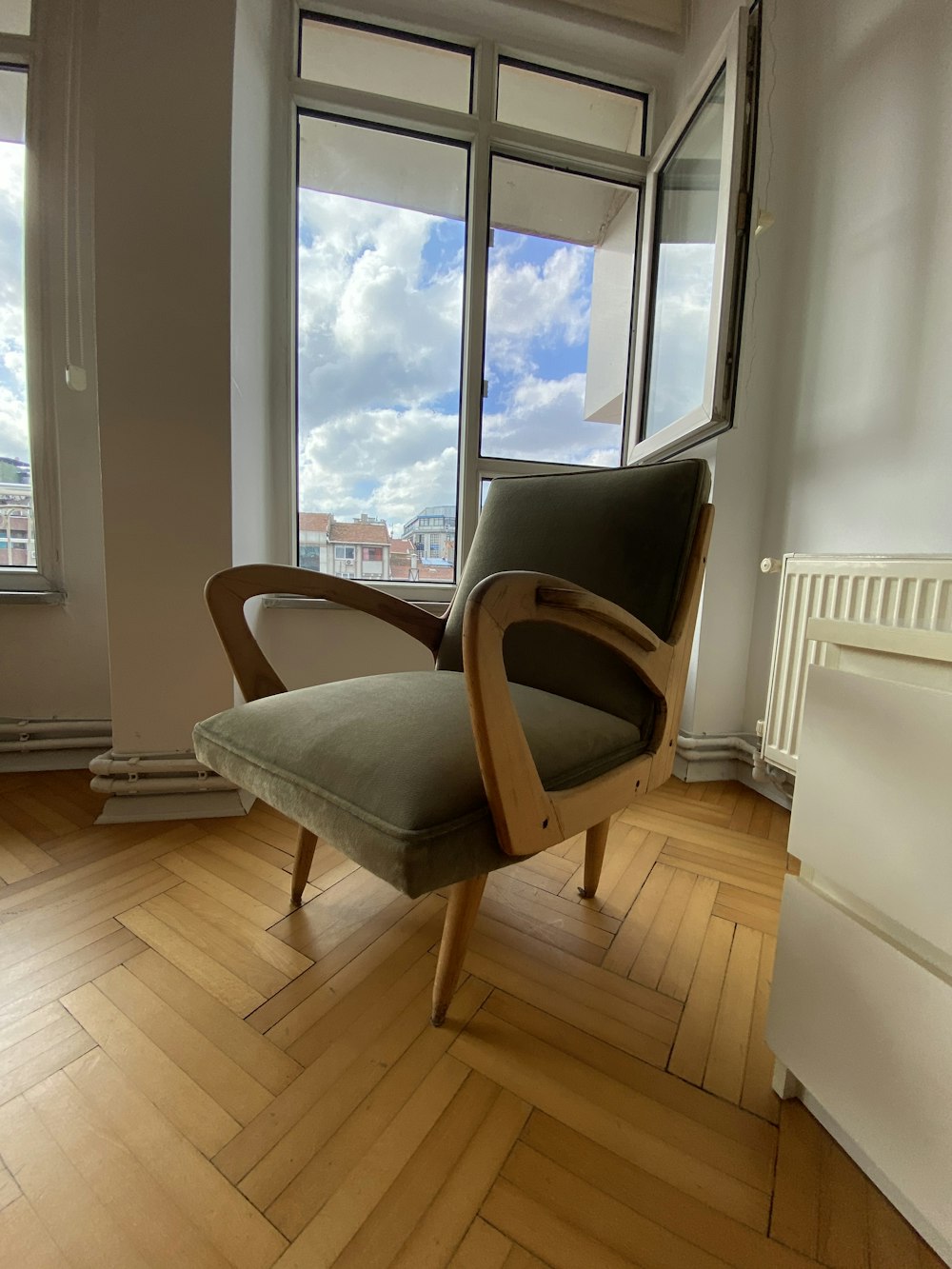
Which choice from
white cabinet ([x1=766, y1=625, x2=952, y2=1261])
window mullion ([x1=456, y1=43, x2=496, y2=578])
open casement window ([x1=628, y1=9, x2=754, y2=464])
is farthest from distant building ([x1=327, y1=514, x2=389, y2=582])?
white cabinet ([x1=766, y1=625, x2=952, y2=1261])

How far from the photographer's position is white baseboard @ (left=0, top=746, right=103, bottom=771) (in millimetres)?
1530

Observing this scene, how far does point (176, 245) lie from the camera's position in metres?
1.19

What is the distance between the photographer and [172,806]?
1308mm

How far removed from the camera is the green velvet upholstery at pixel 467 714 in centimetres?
51

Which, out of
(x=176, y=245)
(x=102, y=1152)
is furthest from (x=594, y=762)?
(x=176, y=245)

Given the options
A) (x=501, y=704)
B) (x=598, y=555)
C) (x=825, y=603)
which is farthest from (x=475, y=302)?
(x=501, y=704)

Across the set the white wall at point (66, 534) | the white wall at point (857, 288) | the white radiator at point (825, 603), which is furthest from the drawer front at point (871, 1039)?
the white wall at point (66, 534)

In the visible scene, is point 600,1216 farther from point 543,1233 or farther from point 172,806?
point 172,806

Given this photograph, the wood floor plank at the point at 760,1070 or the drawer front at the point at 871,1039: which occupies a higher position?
the drawer front at the point at 871,1039

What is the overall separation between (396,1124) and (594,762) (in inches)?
18.9

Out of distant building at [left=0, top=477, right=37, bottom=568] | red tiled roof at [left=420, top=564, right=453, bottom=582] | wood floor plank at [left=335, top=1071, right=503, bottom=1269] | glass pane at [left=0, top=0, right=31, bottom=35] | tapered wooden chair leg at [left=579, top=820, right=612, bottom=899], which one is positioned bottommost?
wood floor plank at [left=335, top=1071, right=503, bottom=1269]

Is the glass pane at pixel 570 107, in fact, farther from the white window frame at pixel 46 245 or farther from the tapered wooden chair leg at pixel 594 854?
the tapered wooden chair leg at pixel 594 854

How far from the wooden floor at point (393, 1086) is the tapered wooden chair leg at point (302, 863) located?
1.6 inches

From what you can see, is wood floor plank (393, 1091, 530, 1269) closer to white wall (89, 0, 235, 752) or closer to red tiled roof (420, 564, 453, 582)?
white wall (89, 0, 235, 752)
